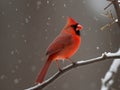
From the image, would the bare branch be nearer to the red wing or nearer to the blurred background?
the red wing

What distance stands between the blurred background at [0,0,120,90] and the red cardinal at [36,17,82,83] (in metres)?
4.50

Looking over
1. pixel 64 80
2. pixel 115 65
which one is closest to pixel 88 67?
pixel 64 80

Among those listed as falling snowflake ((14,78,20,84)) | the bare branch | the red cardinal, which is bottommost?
falling snowflake ((14,78,20,84))

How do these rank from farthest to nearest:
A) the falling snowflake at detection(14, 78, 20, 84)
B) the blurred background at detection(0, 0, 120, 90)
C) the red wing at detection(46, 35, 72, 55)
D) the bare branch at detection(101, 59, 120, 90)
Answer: the blurred background at detection(0, 0, 120, 90), the falling snowflake at detection(14, 78, 20, 84), the bare branch at detection(101, 59, 120, 90), the red wing at detection(46, 35, 72, 55)

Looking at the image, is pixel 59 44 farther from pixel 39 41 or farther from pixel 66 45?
pixel 39 41

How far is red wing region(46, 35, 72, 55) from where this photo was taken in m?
2.94

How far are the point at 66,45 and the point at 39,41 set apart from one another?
525 centimetres

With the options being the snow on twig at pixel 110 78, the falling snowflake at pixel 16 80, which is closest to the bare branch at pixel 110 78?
the snow on twig at pixel 110 78

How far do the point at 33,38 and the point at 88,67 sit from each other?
1136mm

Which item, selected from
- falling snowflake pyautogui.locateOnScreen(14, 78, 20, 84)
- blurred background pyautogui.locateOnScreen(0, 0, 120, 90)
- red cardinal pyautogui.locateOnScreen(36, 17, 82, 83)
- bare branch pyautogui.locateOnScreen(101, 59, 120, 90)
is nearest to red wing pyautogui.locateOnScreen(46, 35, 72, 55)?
red cardinal pyautogui.locateOnScreen(36, 17, 82, 83)

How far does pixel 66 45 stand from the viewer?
10.1ft

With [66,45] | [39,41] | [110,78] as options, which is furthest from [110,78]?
[39,41]

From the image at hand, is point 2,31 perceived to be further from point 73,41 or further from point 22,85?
point 73,41

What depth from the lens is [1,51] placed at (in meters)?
8.42
